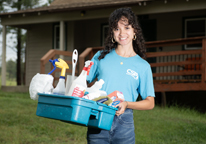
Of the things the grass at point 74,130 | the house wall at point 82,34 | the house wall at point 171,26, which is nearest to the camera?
the grass at point 74,130

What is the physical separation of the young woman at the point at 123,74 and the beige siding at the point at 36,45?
12.7 metres

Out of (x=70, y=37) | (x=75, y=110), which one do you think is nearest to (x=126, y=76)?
(x=75, y=110)

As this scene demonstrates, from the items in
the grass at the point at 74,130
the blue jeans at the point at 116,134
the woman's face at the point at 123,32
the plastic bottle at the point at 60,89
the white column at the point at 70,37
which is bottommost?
the grass at the point at 74,130

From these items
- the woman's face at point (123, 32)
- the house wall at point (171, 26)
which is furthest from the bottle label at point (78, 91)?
the house wall at point (171, 26)

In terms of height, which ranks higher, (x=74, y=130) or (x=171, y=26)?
(x=171, y=26)

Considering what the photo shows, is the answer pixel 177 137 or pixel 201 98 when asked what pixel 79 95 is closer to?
pixel 177 137

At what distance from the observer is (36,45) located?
15414mm

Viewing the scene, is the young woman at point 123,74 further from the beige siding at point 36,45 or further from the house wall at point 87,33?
the beige siding at point 36,45

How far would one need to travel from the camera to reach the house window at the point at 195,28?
12.2 meters

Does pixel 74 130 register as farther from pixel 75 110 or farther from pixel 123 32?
pixel 75 110

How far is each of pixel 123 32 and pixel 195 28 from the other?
10506 millimetres

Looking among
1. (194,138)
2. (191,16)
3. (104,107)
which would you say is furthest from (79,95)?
(191,16)

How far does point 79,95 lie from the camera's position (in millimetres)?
1938

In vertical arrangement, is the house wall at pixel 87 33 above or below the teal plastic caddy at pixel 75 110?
above
